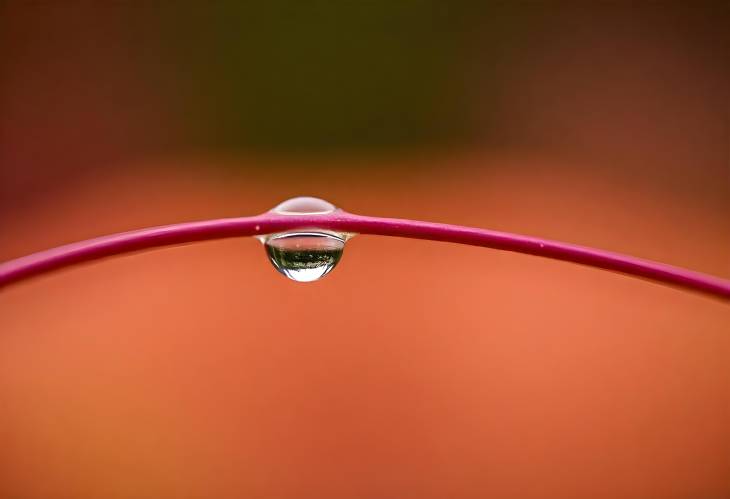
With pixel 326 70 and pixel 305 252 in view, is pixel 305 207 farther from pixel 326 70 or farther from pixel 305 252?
pixel 326 70

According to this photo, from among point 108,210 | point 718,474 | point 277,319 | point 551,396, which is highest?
point 108,210

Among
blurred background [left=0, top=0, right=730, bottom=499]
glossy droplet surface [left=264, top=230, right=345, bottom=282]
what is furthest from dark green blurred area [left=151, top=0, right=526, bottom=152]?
glossy droplet surface [left=264, top=230, right=345, bottom=282]

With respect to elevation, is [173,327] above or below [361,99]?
below

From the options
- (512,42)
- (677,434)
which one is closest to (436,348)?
(677,434)

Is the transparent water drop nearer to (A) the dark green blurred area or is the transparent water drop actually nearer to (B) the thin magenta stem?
(B) the thin magenta stem

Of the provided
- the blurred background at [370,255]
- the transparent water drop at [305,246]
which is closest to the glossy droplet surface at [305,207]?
the transparent water drop at [305,246]

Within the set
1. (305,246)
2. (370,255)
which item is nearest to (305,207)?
(305,246)

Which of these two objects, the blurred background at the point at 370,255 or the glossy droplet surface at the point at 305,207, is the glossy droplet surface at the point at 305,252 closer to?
the glossy droplet surface at the point at 305,207

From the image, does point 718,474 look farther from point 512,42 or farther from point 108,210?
point 108,210

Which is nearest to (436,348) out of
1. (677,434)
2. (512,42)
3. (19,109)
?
(677,434)
